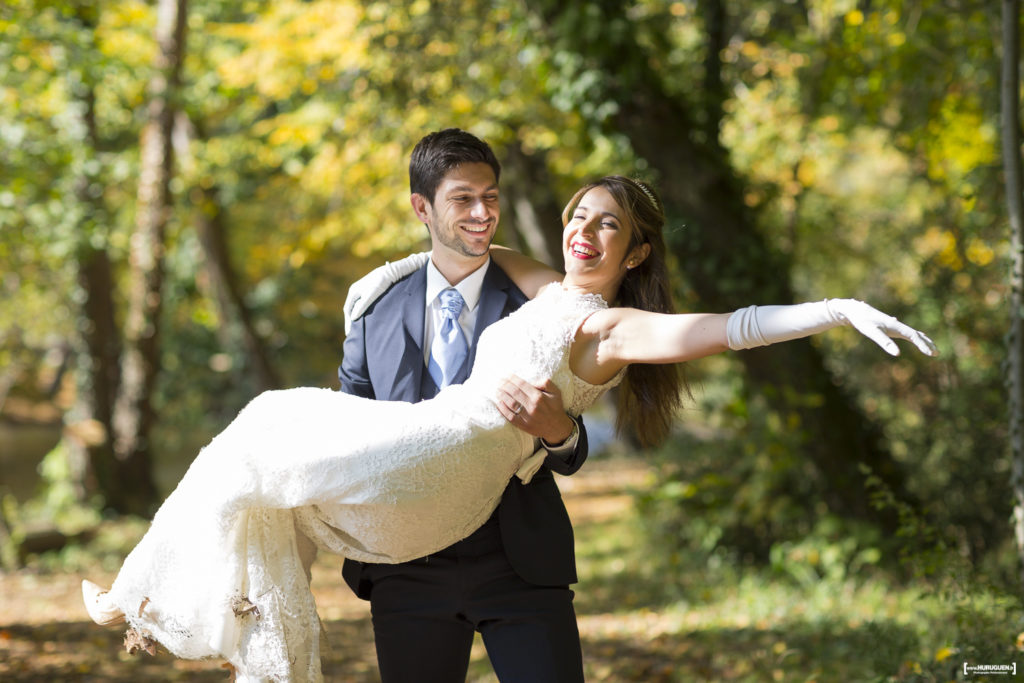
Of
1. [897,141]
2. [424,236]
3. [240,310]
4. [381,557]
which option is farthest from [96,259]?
[381,557]

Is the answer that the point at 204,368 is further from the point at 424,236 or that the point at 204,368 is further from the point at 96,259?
the point at 424,236

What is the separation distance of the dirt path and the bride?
1743mm

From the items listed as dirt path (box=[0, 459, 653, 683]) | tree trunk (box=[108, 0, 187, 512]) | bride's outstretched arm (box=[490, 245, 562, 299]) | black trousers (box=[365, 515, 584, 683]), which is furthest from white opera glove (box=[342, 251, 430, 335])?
tree trunk (box=[108, 0, 187, 512])

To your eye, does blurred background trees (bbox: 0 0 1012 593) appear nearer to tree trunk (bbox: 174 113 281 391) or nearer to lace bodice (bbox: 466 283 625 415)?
tree trunk (bbox: 174 113 281 391)

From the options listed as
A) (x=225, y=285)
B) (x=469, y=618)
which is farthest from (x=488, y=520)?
(x=225, y=285)

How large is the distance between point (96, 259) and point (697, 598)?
28.5 ft

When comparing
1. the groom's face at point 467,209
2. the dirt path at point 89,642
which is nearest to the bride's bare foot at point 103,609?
the groom's face at point 467,209

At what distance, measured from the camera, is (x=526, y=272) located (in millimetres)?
3062

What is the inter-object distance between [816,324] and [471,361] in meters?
1.05

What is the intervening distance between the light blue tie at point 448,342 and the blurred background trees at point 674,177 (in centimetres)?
126

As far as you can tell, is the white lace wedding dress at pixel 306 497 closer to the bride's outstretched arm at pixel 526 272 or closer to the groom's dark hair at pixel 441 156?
the bride's outstretched arm at pixel 526 272

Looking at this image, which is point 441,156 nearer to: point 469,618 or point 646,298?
point 646,298

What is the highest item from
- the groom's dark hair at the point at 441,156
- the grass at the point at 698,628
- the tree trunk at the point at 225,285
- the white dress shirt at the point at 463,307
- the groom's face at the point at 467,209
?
the tree trunk at the point at 225,285

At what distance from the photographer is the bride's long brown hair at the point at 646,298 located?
290cm
